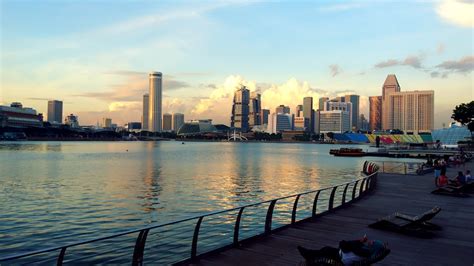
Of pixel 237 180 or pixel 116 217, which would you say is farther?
pixel 237 180

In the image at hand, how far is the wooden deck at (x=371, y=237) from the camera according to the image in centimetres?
1213

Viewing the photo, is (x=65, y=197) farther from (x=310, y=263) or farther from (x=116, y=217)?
(x=310, y=263)

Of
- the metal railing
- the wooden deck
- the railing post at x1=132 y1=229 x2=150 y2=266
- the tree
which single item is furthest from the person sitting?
the tree

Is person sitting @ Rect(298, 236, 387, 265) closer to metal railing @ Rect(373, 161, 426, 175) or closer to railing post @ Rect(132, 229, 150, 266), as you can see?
railing post @ Rect(132, 229, 150, 266)

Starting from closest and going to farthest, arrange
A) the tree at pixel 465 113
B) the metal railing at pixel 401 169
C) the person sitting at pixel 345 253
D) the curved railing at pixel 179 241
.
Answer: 1. the person sitting at pixel 345 253
2. the curved railing at pixel 179 241
3. the metal railing at pixel 401 169
4. the tree at pixel 465 113

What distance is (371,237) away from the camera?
14930mm

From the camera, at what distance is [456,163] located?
60.9m

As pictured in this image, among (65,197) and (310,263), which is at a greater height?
(310,263)

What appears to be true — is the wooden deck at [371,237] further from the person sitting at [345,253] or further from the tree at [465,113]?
the tree at [465,113]

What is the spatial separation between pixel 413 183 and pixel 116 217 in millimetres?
23811

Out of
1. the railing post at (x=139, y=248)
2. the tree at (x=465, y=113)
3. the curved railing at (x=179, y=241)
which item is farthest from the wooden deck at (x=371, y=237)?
the tree at (x=465, y=113)

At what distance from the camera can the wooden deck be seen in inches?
478

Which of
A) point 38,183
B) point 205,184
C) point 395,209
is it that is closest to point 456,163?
point 205,184

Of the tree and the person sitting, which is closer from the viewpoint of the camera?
the person sitting
